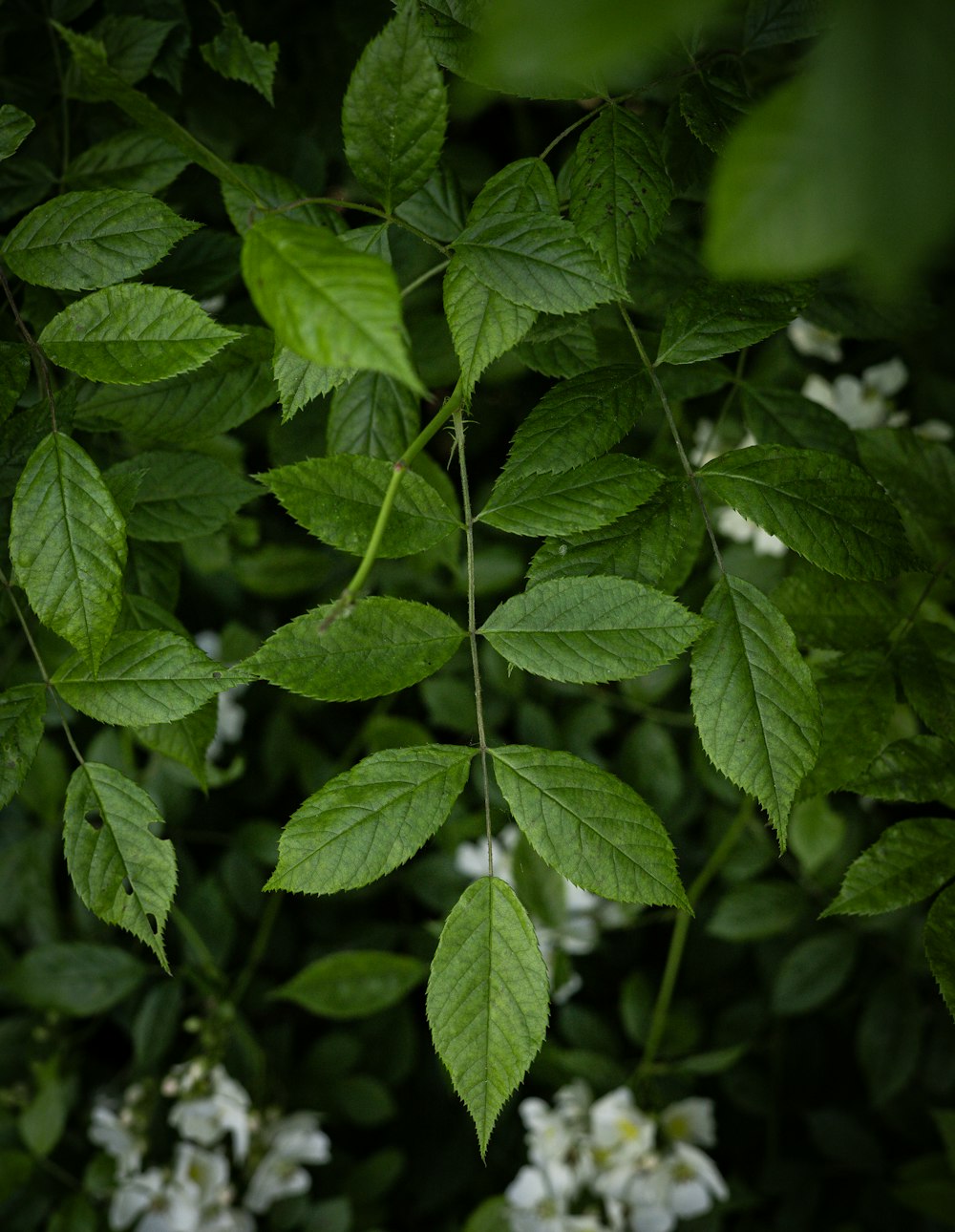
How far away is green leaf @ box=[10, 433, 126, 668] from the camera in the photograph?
3.03 ft

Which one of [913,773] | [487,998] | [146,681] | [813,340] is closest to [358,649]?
[146,681]

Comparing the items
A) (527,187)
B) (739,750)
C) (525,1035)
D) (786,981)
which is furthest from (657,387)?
(786,981)

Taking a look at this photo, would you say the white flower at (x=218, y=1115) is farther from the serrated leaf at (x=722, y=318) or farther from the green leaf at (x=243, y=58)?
the green leaf at (x=243, y=58)

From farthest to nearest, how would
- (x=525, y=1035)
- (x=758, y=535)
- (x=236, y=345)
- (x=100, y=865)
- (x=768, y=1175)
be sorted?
(x=768, y=1175)
(x=758, y=535)
(x=236, y=345)
(x=100, y=865)
(x=525, y=1035)

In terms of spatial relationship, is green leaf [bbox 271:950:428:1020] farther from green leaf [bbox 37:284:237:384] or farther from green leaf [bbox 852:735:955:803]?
green leaf [bbox 37:284:237:384]

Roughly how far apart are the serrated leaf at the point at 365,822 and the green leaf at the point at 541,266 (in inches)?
18.2

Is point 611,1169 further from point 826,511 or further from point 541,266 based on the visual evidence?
point 541,266

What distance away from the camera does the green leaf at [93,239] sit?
3.15ft

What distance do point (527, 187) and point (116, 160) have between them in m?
0.63

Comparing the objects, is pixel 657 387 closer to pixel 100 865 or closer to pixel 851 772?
pixel 851 772

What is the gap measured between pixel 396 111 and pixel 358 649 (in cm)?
52

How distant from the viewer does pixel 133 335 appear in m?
0.95

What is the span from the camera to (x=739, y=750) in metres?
0.91

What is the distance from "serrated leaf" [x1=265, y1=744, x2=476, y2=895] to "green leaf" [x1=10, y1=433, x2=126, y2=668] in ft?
0.90
